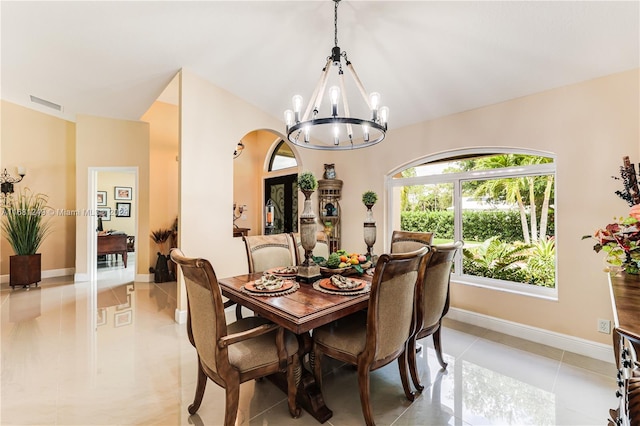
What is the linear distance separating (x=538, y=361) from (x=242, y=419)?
264 centimetres

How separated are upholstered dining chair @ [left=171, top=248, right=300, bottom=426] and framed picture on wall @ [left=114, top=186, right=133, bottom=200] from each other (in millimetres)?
8438

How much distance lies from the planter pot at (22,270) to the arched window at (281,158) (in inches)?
186

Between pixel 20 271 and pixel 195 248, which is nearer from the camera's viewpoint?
pixel 195 248

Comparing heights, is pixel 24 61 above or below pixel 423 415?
above

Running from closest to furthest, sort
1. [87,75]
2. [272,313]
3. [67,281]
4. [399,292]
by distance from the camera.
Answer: [272,313] < [399,292] < [87,75] < [67,281]

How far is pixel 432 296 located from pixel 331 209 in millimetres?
2774

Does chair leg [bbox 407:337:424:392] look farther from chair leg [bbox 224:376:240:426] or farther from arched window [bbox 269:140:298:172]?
arched window [bbox 269:140:298:172]

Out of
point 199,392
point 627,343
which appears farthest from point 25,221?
point 627,343

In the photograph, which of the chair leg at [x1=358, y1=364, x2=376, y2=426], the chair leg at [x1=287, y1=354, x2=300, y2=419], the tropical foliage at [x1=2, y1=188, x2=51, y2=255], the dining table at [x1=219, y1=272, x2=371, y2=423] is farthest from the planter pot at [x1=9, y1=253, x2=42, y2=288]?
the chair leg at [x1=358, y1=364, x2=376, y2=426]

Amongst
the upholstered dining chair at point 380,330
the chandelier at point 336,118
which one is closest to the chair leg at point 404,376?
the upholstered dining chair at point 380,330

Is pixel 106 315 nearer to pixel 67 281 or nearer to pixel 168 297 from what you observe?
pixel 168 297

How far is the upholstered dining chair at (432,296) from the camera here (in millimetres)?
2102

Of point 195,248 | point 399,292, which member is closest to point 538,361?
point 399,292

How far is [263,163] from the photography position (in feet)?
22.9
